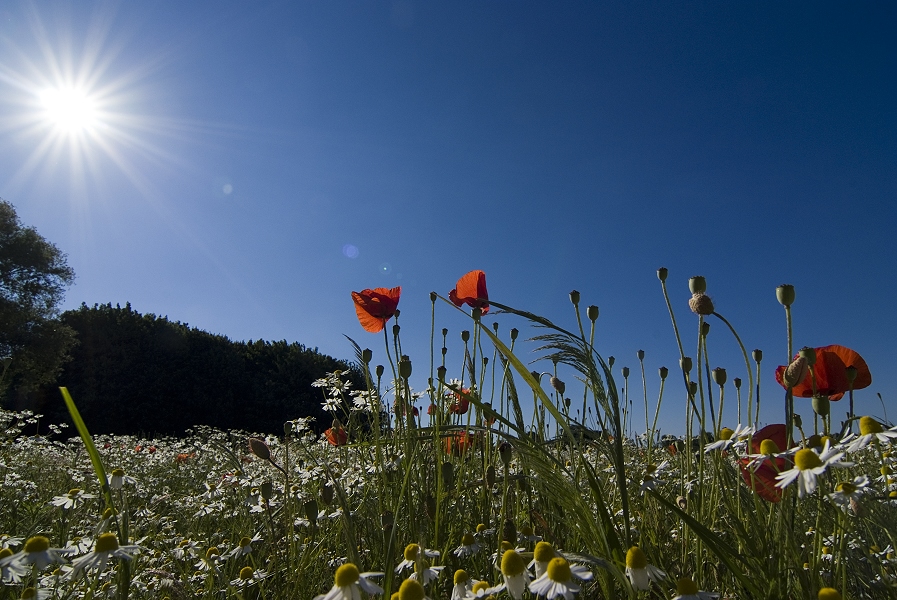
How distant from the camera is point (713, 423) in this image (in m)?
1.18

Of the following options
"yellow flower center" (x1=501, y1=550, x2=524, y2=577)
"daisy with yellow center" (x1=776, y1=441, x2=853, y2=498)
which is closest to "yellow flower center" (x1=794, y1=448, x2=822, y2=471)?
"daisy with yellow center" (x1=776, y1=441, x2=853, y2=498)

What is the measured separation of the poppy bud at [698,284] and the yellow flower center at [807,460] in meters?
0.41

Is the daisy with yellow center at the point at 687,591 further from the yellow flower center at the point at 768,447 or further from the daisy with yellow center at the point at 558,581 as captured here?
the yellow flower center at the point at 768,447

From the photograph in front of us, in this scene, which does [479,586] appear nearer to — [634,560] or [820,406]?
[634,560]

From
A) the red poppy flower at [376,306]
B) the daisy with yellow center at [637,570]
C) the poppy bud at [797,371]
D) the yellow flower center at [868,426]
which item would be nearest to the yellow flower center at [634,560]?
the daisy with yellow center at [637,570]

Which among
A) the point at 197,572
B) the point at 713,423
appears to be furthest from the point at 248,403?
the point at 713,423

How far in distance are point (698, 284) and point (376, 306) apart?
1242 mm

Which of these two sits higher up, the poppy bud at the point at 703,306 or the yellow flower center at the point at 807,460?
the poppy bud at the point at 703,306

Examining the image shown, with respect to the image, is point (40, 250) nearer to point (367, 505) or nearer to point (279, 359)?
point (279, 359)

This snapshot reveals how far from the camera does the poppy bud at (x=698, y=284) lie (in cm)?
117

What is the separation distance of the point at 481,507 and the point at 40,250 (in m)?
23.0

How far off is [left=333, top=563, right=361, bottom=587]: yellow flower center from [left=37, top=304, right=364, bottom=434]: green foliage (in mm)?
16745

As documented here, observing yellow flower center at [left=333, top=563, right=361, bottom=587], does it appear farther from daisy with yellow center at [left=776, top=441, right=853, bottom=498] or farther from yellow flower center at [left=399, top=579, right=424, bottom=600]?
daisy with yellow center at [left=776, top=441, right=853, bottom=498]

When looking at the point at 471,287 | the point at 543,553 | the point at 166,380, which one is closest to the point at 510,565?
the point at 543,553
